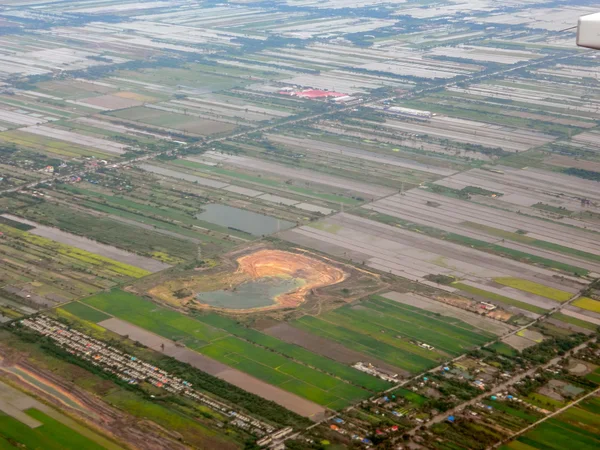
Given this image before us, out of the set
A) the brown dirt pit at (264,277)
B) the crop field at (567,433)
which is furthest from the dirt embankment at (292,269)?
the crop field at (567,433)

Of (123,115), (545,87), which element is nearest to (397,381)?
(123,115)

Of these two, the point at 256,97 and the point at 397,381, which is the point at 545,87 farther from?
the point at 397,381

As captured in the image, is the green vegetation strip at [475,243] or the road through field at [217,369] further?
the green vegetation strip at [475,243]

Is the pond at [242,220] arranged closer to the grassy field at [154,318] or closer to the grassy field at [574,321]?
the grassy field at [154,318]

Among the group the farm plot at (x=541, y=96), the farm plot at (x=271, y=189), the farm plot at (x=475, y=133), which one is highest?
the farm plot at (x=541, y=96)

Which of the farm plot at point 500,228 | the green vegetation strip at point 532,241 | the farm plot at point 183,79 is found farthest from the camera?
the farm plot at point 183,79

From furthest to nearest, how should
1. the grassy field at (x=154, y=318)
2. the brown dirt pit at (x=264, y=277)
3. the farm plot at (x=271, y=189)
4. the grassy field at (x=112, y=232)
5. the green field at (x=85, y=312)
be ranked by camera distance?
the farm plot at (x=271, y=189) < the grassy field at (x=112, y=232) < the brown dirt pit at (x=264, y=277) < the green field at (x=85, y=312) < the grassy field at (x=154, y=318)
